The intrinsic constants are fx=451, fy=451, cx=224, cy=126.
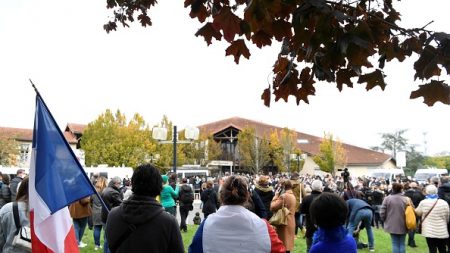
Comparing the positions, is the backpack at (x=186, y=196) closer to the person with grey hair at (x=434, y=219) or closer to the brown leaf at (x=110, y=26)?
the person with grey hair at (x=434, y=219)

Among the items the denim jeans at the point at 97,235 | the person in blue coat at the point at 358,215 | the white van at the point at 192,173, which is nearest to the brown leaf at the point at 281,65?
the person in blue coat at the point at 358,215

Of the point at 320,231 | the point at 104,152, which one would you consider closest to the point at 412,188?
the point at 320,231

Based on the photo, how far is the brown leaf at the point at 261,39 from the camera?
279 centimetres

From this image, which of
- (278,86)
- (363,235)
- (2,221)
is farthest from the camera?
(363,235)

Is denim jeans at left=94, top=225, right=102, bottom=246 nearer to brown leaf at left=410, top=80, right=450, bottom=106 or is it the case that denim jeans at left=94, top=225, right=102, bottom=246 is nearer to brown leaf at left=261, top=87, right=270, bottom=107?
brown leaf at left=261, top=87, right=270, bottom=107

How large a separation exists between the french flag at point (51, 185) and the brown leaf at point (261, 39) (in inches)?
69.4

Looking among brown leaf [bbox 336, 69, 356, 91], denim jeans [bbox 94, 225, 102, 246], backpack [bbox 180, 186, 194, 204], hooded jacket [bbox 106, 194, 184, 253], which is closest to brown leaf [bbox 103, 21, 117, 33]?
hooded jacket [bbox 106, 194, 184, 253]

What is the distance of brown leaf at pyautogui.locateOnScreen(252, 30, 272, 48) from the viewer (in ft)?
9.15

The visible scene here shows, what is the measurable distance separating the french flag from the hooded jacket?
0.36 metres

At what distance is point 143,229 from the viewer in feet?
11.1

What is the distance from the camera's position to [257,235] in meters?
3.50

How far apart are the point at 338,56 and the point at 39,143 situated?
7.90 feet

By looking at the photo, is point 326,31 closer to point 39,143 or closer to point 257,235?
point 257,235

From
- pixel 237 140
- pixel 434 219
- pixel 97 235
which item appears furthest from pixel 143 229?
pixel 237 140
